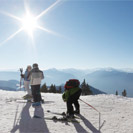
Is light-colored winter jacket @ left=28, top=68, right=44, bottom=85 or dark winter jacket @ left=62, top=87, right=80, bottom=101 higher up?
light-colored winter jacket @ left=28, top=68, right=44, bottom=85

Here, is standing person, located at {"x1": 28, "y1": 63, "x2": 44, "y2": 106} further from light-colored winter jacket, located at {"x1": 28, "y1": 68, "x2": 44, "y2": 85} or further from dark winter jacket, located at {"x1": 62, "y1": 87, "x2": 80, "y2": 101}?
dark winter jacket, located at {"x1": 62, "y1": 87, "x2": 80, "y2": 101}

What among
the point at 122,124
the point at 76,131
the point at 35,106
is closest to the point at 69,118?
the point at 76,131

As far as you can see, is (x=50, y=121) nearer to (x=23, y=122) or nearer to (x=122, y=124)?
(x=23, y=122)

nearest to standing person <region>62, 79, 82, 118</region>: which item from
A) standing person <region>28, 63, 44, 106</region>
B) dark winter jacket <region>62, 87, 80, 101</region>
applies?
dark winter jacket <region>62, 87, 80, 101</region>

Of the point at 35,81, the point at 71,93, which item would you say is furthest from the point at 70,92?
the point at 35,81

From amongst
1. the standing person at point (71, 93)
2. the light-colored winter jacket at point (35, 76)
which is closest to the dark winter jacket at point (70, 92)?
the standing person at point (71, 93)

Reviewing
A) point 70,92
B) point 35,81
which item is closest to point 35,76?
point 35,81

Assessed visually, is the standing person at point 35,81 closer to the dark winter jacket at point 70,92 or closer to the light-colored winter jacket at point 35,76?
the light-colored winter jacket at point 35,76

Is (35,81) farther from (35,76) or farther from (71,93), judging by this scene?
(71,93)

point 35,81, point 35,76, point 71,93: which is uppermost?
point 35,76

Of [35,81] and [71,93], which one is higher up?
[35,81]

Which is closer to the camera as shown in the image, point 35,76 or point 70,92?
point 70,92

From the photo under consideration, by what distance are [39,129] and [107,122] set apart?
9.53 ft

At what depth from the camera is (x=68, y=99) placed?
246 inches
